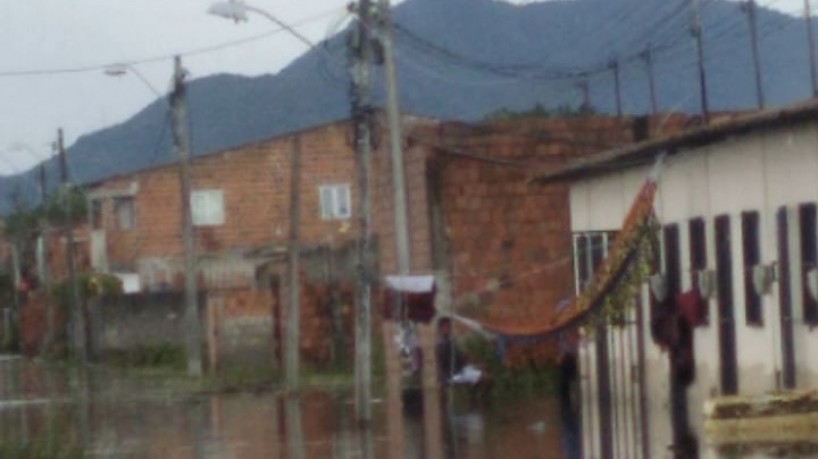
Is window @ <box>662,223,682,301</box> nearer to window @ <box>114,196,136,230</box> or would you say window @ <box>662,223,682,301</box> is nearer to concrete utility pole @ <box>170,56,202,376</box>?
concrete utility pole @ <box>170,56,202,376</box>

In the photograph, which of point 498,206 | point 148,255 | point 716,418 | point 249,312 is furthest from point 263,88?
point 716,418

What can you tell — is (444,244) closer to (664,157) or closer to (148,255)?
(664,157)

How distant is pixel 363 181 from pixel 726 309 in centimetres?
990

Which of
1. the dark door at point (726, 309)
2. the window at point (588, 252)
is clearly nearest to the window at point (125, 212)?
the window at point (588, 252)

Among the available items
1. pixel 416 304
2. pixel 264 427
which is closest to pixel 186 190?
pixel 264 427

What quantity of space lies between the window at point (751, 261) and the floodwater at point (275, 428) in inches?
101

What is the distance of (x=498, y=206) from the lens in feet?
129

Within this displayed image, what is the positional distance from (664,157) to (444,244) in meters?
14.1

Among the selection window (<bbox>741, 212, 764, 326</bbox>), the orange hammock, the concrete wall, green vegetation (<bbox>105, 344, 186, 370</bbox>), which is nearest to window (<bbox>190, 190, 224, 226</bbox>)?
green vegetation (<bbox>105, 344, 186, 370</bbox>)

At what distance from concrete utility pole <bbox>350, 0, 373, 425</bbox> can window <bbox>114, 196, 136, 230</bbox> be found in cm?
4042

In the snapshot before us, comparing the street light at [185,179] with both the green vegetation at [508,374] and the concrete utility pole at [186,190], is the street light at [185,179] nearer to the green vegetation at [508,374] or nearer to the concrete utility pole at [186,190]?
the concrete utility pole at [186,190]

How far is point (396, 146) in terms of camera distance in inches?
1321

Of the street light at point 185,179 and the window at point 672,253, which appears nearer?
the window at point 672,253

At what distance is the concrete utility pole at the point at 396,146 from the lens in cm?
3362
